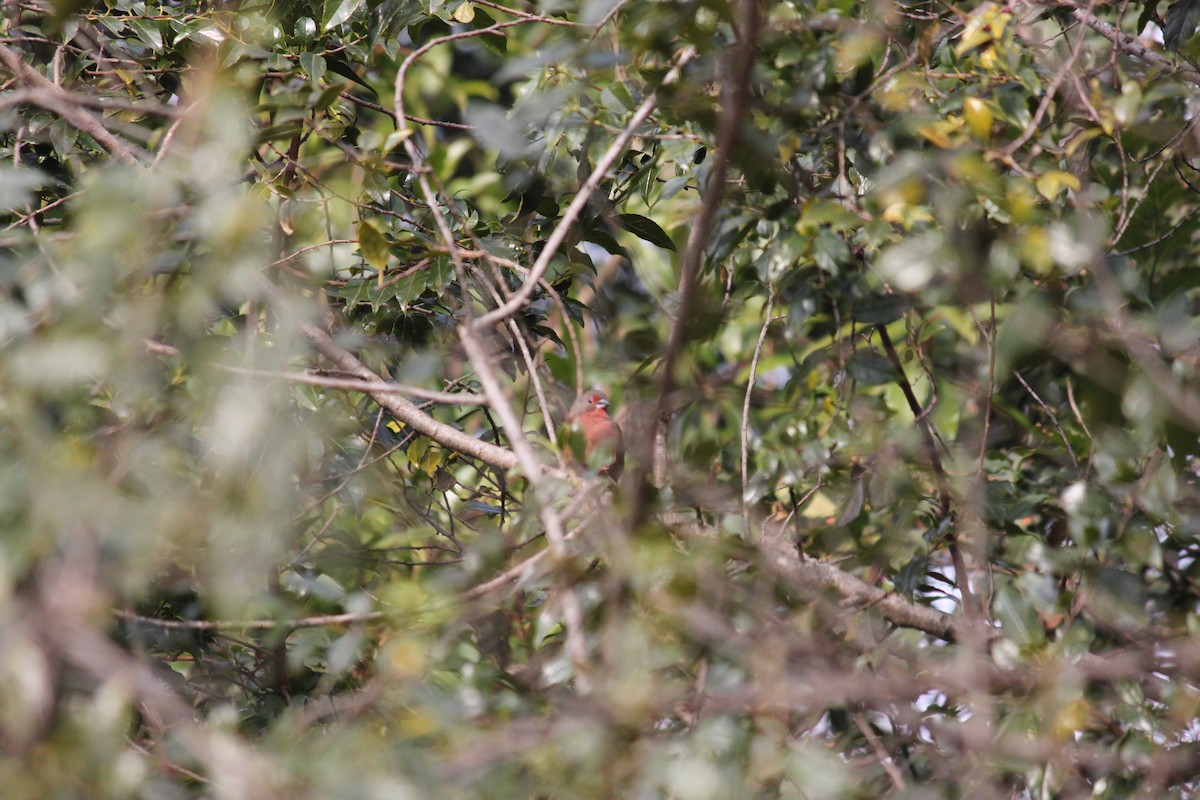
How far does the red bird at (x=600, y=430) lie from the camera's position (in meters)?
1.62

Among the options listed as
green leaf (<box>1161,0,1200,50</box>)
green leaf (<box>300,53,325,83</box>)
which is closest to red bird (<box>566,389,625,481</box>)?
green leaf (<box>300,53,325,83</box>)

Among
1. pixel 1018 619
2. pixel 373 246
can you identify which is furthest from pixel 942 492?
pixel 373 246

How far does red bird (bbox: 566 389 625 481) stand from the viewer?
1.62m

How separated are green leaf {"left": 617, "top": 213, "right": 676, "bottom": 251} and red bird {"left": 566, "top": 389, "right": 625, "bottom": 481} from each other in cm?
39

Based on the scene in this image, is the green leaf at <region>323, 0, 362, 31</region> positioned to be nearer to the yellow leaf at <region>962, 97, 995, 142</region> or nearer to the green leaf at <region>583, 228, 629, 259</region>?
the green leaf at <region>583, 228, 629, 259</region>

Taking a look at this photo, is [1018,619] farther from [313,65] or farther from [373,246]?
[313,65]

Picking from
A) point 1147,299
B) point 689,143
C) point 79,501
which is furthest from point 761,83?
point 79,501

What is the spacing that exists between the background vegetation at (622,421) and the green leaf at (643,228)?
1 cm

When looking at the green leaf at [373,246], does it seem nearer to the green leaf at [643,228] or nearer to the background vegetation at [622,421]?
the background vegetation at [622,421]

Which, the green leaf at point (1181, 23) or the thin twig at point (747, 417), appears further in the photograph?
the green leaf at point (1181, 23)

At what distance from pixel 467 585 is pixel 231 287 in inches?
22.6

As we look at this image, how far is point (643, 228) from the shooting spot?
2.35m

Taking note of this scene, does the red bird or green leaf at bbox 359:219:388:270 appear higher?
green leaf at bbox 359:219:388:270

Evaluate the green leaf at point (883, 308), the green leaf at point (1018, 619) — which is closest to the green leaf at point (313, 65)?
the green leaf at point (883, 308)
